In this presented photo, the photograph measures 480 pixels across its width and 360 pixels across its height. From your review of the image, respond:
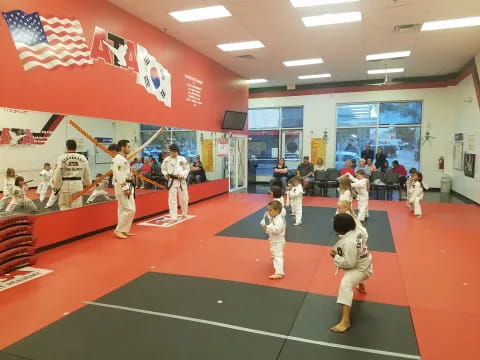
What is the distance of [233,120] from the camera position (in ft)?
36.7

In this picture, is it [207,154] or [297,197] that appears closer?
[297,197]

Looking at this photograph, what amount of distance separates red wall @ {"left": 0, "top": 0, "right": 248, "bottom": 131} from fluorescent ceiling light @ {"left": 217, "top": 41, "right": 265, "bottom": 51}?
2.77 ft

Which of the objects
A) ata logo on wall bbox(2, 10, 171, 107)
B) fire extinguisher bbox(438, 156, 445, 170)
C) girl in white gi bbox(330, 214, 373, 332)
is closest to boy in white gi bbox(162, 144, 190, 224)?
ata logo on wall bbox(2, 10, 171, 107)

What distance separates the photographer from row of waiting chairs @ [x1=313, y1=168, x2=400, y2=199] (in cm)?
1043

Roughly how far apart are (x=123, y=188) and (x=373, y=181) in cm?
789

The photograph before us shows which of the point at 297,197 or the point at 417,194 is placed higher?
the point at 297,197

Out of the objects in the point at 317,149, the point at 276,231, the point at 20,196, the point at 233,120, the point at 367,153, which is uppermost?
the point at 233,120

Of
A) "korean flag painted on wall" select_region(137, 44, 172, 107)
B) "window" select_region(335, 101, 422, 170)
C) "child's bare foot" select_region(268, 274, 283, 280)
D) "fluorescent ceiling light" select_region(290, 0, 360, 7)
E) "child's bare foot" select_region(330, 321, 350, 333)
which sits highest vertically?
"fluorescent ceiling light" select_region(290, 0, 360, 7)

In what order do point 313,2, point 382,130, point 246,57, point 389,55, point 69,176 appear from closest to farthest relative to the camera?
point 69,176 → point 313,2 → point 389,55 → point 246,57 → point 382,130

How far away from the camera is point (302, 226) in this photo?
6.61m

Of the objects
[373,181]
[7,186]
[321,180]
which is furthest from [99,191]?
[373,181]

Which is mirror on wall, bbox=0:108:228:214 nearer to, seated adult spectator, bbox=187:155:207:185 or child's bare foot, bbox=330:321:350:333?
seated adult spectator, bbox=187:155:207:185

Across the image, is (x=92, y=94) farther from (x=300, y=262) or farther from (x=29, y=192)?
(x=300, y=262)

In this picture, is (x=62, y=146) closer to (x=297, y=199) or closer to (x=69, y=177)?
(x=69, y=177)
